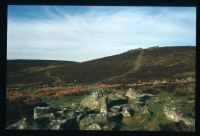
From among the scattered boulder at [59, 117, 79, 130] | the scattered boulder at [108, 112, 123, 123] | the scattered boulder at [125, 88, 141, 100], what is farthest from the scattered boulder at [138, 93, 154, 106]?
the scattered boulder at [59, 117, 79, 130]

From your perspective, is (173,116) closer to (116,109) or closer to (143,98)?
(143,98)

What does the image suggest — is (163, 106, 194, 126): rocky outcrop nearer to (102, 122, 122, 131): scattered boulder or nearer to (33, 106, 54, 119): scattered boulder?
(102, 122, 122, 131): scattered boulder

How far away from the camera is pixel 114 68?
5418 millimetres

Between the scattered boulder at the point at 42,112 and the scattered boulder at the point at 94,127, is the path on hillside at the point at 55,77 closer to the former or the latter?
the scattered boulder at the point at 42,112

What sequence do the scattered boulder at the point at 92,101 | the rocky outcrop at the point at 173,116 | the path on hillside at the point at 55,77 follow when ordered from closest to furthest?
the rocky outcrop at the point at 173,116
the scattered boulder at the point at 92,101
the path on hillside at the point at 55,77

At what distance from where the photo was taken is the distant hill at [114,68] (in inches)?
211

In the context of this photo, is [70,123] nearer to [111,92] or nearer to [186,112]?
[111,92]

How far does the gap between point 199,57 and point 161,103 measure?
80 centimetres

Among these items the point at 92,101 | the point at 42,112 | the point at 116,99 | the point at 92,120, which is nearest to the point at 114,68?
the point at 116,99

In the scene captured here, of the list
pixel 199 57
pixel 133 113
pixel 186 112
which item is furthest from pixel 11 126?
pixel 199 57

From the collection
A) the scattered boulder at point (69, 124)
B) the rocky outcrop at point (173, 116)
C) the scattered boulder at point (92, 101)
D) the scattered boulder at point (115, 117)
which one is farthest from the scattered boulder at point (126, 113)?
the scattered boulder at point (69, 124)
